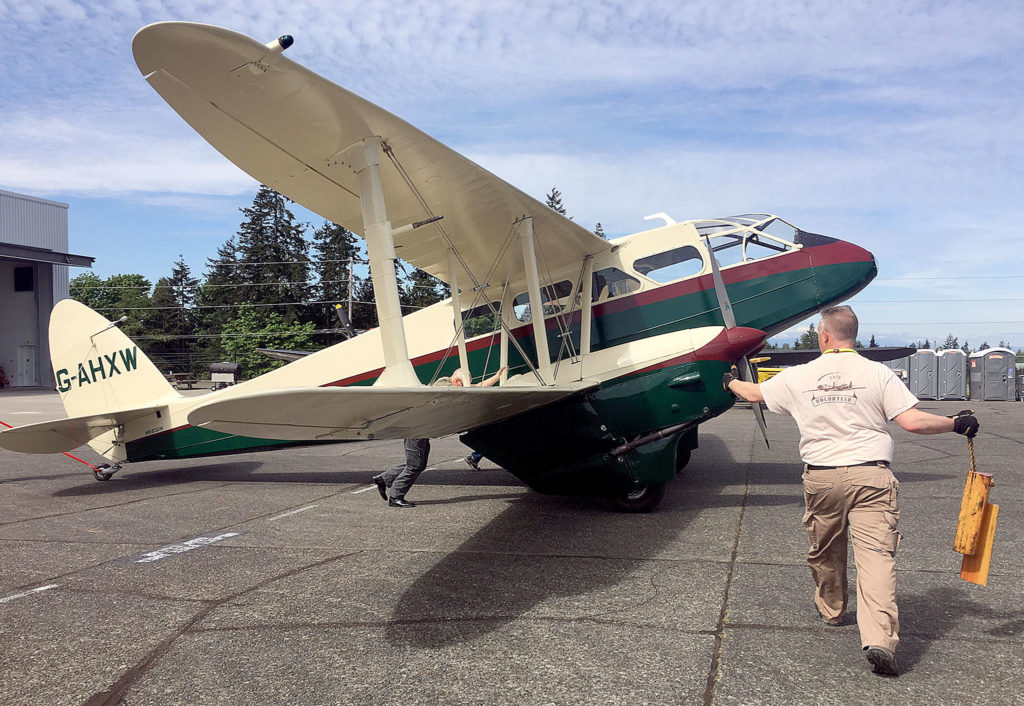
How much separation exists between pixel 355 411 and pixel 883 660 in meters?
2.83

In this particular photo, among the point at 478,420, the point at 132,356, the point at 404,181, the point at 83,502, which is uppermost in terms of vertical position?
the point at 404,181

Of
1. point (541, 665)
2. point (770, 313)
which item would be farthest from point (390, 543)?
point (770, 313)

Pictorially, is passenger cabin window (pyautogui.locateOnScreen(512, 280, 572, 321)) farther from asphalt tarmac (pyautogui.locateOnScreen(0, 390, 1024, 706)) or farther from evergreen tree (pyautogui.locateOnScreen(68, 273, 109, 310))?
evergreen tree (pyautogui.locateOnScreen(68, 273, 109, 310))

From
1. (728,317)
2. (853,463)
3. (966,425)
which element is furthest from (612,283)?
(966,425)

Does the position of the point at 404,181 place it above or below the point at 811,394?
above

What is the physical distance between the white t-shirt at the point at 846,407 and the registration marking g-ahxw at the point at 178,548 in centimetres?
475

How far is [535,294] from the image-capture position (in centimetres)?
657

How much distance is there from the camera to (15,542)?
5.93 meters

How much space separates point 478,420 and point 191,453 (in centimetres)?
569

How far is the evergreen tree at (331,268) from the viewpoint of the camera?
6288 cm

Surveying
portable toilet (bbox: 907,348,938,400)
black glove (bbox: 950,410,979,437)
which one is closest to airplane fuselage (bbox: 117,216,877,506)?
black glove (bbox: 950,410,979,437)

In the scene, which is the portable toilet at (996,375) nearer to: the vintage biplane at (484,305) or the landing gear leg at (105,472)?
the vintage biplane at (484,305)

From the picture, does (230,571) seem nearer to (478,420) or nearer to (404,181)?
(478,420)

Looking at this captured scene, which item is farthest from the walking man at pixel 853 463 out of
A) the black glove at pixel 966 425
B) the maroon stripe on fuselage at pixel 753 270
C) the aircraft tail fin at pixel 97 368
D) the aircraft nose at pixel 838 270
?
the aircraft tail fin at pixel 97 368
